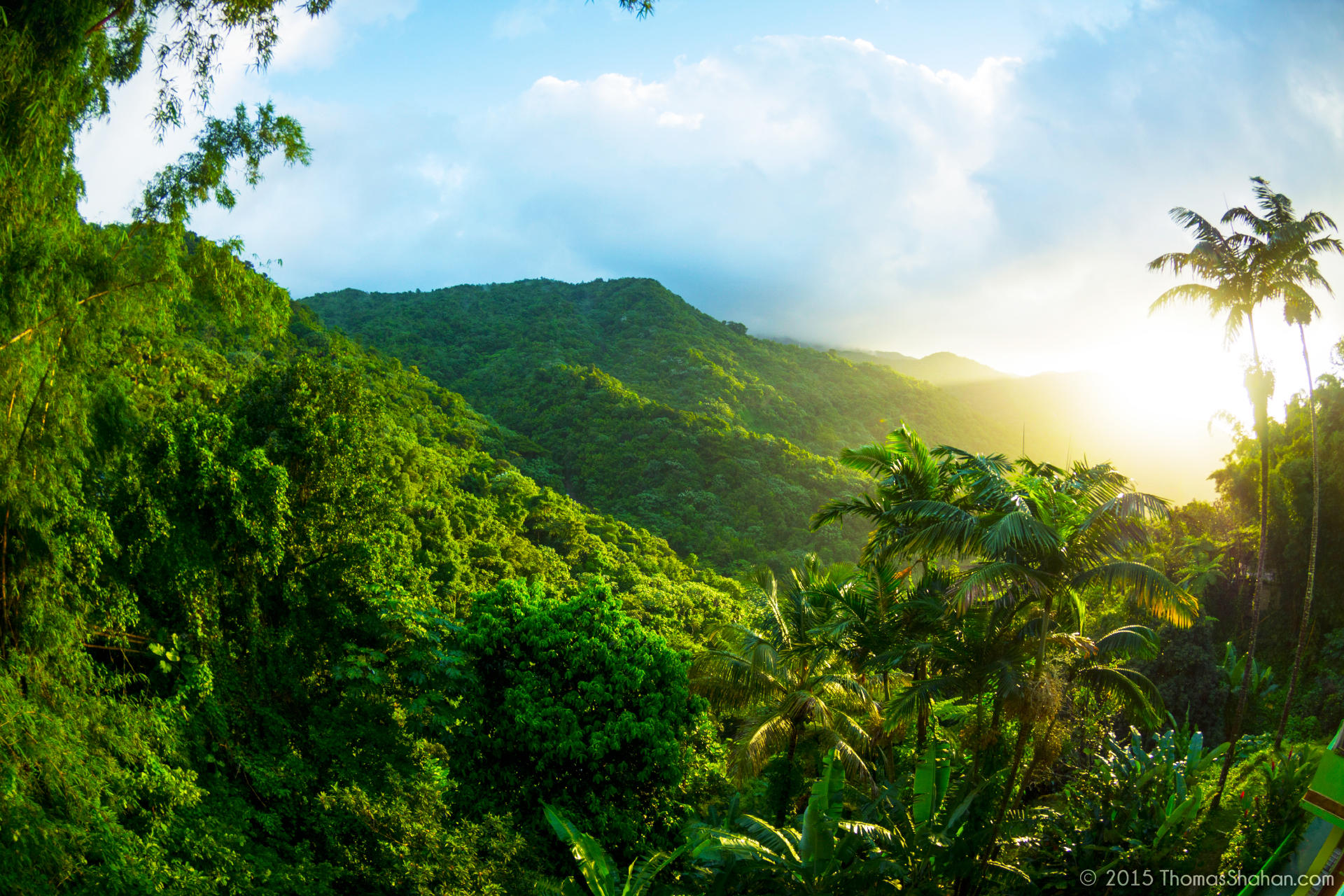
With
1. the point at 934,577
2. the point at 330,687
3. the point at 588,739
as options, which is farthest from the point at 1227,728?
the point at 330,687

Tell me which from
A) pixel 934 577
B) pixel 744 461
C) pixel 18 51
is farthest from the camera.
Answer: pixel 744 461

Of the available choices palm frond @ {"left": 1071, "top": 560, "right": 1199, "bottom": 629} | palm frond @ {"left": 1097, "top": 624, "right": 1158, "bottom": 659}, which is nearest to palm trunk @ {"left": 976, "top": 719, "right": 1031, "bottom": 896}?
palm frond @ {"left": 1097, "top": 624, "right": 1158, "bottom": 659}

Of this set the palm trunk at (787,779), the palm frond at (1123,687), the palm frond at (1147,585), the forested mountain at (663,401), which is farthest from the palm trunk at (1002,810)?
the forested mountain at (663,401)

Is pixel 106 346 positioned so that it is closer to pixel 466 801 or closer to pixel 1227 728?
pixel 466 801

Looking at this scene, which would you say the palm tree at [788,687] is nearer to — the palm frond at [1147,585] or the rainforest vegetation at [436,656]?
the rainforest vegetation at [436,656]

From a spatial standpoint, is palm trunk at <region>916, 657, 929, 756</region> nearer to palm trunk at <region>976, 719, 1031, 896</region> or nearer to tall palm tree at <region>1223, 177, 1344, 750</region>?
palm trunk at <region>976, 719, 1031, 896</region>

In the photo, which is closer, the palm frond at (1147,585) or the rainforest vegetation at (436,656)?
the rainforest vegetation at (436,656)
